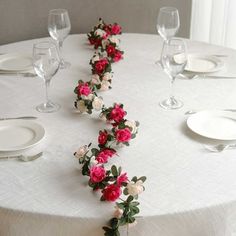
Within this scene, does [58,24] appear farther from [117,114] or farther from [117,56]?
[117,114]

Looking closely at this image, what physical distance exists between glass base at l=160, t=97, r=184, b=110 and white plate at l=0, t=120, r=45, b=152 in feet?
1.34

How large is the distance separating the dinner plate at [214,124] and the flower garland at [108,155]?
0.57 ft

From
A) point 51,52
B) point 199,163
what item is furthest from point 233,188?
point 51,52

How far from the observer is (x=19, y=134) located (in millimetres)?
1250

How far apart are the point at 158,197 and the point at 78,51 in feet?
3.72

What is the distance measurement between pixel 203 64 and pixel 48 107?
66 centimetres

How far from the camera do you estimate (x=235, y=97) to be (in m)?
1.49

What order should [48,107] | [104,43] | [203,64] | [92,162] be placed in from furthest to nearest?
[104,43], [203,64], [48,107], [92,162]

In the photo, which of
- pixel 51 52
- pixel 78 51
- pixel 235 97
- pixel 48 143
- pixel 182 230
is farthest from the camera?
pixel 78 51

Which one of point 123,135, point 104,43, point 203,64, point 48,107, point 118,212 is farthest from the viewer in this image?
point 104,43

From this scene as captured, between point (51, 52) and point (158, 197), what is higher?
point (51, 52)

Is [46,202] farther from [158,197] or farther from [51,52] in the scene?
[51,52]

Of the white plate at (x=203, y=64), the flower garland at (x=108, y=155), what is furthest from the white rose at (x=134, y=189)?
the white plate at (x=203, y=64)

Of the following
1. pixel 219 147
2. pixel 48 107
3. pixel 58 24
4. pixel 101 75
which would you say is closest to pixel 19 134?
pixel 48 107
